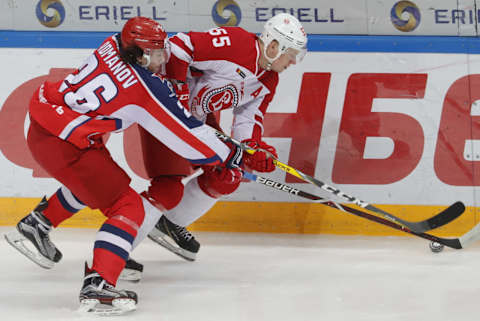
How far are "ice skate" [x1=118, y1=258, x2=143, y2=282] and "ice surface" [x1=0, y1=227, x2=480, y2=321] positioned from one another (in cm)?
4

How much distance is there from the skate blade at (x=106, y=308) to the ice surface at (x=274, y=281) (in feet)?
0.10

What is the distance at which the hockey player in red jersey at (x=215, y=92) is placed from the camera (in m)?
2.84

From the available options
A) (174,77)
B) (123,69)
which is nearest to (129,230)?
(123,69)

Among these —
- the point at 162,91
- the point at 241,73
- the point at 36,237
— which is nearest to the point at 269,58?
the point at 241,73

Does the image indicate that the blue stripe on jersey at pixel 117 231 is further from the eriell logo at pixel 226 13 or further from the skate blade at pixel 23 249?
the eriell logo at pixel 226 13

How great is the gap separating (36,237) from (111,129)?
69 cm

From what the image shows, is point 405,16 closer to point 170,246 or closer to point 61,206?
point 170,246

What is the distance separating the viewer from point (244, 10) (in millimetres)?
3713

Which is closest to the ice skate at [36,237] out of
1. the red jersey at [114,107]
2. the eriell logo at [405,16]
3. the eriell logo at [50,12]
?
the red jersey at [114,107]

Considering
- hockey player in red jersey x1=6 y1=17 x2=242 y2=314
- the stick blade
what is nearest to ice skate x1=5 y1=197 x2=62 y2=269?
hockey player in red jersey x1=6 y1=17 x2=242 y2=314

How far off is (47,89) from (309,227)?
1741mm

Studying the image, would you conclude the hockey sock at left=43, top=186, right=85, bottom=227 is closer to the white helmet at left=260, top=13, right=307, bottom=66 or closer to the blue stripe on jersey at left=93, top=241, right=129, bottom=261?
the blue stripe on jersey at left=93, top=241, right=129, bottom=261

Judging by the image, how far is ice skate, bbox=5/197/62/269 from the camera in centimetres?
281

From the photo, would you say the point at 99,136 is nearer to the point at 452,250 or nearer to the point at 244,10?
the point at 244,10
